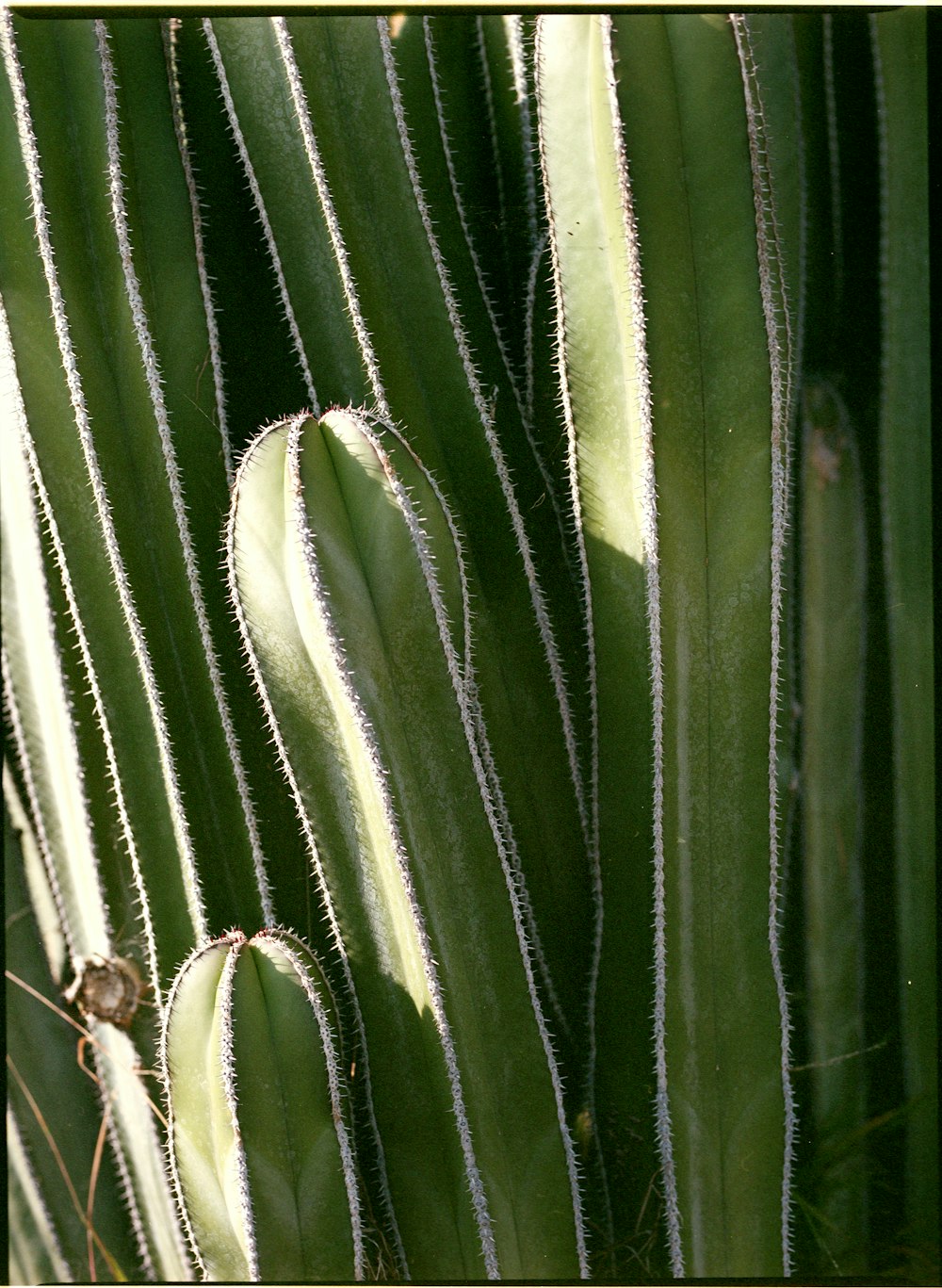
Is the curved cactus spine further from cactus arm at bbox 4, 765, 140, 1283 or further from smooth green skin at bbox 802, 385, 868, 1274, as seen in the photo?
smooth green skin at bbox 802, 385, 868, 1274

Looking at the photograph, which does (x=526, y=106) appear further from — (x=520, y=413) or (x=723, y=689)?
(x=723, y=689)

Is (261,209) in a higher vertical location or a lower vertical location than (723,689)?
higher

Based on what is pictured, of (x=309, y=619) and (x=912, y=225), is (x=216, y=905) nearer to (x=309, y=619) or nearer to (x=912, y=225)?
(x=309, y=619)

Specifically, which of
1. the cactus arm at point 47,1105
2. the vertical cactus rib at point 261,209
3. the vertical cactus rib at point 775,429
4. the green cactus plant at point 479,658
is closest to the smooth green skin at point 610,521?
the green cactus plant at point 479,658

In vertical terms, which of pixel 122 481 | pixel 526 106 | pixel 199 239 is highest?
pixel 526 106

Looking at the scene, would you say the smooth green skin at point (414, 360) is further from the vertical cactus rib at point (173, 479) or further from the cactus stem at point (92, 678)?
the cactus stem at point (92, 678)

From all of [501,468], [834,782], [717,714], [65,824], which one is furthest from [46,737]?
[834,782]

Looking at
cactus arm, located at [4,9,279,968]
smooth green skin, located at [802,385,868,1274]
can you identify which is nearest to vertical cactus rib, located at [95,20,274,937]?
cactus arm, located at [4,9,279,968]
